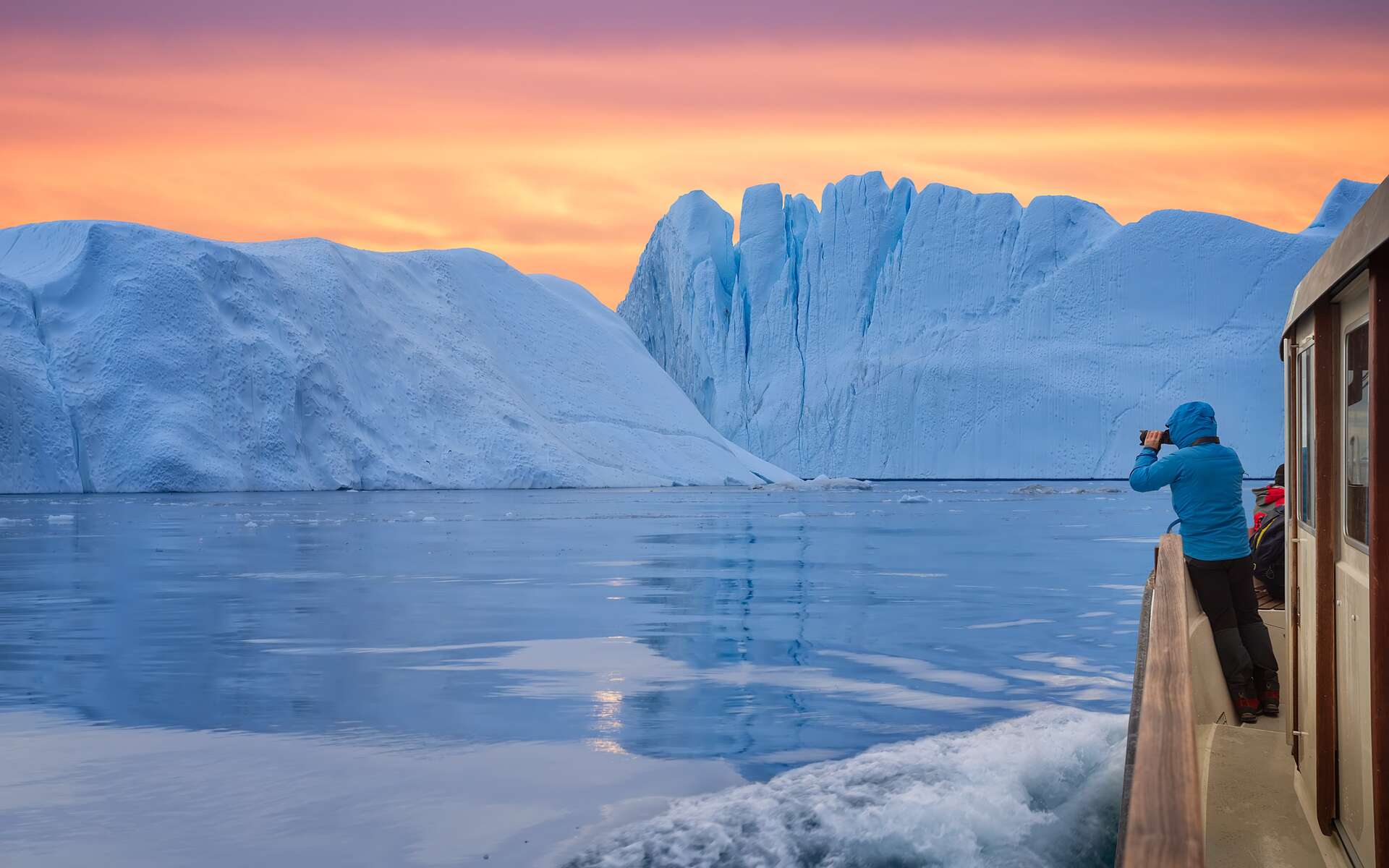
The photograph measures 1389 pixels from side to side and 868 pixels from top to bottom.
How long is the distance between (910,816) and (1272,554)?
102 inches

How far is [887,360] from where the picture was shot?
56.3m

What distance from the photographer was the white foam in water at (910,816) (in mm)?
3955

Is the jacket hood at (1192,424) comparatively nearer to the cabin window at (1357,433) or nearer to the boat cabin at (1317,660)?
the boat cabin at (1317,660)

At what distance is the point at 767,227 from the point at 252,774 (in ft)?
181

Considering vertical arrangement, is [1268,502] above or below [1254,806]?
above

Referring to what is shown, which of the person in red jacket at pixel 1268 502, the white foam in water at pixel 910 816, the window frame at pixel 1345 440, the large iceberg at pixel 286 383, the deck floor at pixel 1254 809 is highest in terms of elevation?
the large iceberg at pixel 286 383

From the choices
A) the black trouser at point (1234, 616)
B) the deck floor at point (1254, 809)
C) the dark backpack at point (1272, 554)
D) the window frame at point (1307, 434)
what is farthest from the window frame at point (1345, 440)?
the dark backpack at point (1272, 554)

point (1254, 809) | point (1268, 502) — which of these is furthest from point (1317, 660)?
point (1268, 502)

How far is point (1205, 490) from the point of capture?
483 centimetres

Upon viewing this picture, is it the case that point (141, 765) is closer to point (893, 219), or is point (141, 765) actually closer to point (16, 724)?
point (16, 724)

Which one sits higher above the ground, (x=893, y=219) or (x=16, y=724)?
(x=893, y=219)

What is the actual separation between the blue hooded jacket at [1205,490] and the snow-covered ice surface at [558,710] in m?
0.84

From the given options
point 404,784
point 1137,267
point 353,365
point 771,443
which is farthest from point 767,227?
point 404,784

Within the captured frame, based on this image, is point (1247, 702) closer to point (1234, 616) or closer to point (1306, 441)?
point (1234, 616)
